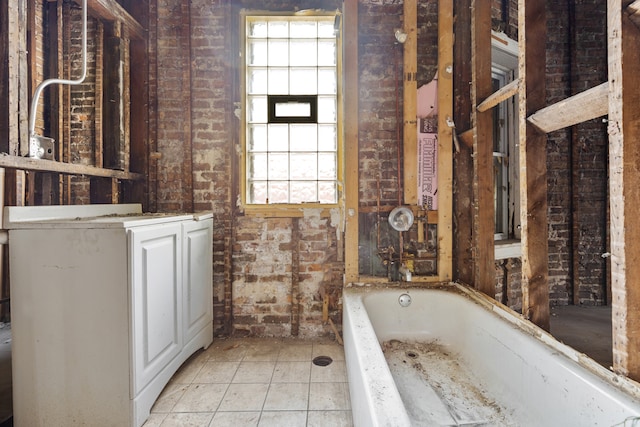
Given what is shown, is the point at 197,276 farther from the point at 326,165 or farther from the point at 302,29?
the point at 302,29

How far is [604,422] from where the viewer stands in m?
1.05

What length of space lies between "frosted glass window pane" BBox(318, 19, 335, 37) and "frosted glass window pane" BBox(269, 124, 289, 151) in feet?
2.74

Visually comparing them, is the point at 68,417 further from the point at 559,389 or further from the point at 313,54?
the point at 313,54

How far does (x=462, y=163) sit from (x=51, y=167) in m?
2.78

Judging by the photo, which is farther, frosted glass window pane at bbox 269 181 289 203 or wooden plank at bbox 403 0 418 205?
frosted glass window pane at bbox 269 181 289 203

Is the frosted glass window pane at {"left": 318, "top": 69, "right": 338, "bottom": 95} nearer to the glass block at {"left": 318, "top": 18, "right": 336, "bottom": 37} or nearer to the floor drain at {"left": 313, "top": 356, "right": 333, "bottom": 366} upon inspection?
the glass block at {"left": 318, "top": 18, "right": 336, "bottom": 37}

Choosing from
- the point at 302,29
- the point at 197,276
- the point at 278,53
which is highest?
the point at 302,29

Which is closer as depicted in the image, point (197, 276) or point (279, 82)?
point (197, 276)

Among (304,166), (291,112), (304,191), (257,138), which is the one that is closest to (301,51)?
(291,112)

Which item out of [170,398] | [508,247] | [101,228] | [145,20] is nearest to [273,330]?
[170,398]

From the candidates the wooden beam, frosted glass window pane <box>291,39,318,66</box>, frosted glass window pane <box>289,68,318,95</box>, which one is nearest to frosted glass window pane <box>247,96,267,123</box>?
frosted glass window pane <box>289,68,318,95</box>

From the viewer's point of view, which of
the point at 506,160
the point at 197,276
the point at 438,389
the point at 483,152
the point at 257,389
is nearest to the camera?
the point at 438,389

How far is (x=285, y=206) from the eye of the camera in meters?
2.66

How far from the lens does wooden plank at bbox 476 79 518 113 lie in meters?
1.77
